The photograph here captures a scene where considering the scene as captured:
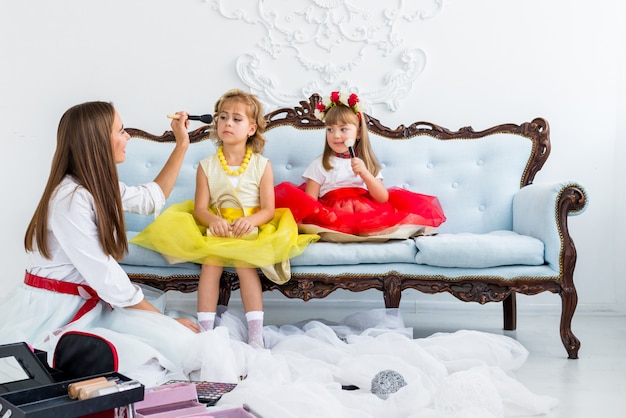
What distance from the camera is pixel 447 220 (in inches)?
117

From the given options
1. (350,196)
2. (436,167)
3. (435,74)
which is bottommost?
(350,196)

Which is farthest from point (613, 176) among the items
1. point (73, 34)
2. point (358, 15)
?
point (73, 34)

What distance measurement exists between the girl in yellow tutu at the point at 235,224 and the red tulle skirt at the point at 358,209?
0.37 ft

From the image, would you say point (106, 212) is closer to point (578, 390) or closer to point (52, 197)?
point (52, 197)

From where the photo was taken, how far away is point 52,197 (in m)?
1.86

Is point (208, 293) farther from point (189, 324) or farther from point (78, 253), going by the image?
point (78, 253)

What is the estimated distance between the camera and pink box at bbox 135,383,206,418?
1.25 meters

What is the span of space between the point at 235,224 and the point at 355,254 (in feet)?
1.56

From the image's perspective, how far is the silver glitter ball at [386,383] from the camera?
170cm

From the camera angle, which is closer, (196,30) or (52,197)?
(52,197)

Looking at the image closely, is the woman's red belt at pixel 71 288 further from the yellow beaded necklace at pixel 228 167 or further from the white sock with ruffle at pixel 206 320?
the yellow beaded necklace at pixel 228 167

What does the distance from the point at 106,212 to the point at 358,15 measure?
1965mm

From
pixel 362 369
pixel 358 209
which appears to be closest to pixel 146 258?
pixel 358 209

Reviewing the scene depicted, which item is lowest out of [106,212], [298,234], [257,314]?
[257,314]
